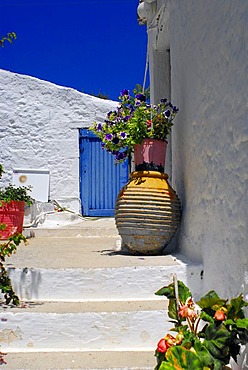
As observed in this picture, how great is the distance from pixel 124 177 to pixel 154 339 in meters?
6.29

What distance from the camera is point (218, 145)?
2424 millimetres

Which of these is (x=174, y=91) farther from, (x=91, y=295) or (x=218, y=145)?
(x=91, y=295)

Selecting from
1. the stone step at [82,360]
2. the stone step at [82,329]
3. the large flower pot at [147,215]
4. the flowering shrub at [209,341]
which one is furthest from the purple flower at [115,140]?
the flowering shrub at [209,341]

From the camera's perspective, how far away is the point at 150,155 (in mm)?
3486

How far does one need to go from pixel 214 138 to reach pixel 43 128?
653 centimetres

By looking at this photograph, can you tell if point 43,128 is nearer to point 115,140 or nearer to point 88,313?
point 115,140

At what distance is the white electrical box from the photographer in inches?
331

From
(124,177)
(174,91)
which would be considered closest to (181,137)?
(174,91)

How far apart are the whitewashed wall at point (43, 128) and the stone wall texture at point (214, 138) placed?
5.13m

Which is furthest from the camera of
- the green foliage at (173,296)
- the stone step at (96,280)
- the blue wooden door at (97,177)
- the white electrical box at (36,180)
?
the blue wooden door at (97,177)

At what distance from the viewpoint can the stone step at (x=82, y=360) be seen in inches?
82.0

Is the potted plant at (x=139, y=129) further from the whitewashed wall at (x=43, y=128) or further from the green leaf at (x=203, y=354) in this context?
the whitewashed wall at (x=43, y=128)

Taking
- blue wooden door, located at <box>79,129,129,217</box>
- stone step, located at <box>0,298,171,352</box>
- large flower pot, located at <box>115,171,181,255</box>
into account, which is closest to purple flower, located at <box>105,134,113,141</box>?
large flower pot, located at <box>115,171,181,255</box>

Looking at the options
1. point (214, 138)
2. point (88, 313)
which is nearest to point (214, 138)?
point (214, 138)
